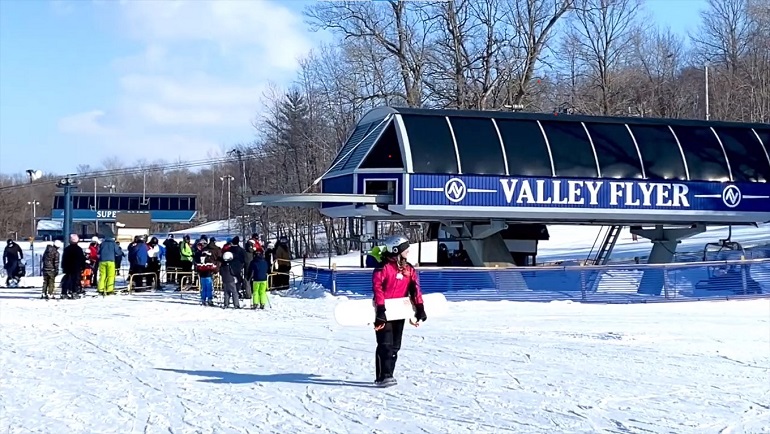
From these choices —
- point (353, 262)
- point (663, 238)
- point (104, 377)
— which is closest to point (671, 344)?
point (104, 377)

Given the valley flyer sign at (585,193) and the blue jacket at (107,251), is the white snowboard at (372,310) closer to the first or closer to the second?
the valley flyer sign at (585,193)

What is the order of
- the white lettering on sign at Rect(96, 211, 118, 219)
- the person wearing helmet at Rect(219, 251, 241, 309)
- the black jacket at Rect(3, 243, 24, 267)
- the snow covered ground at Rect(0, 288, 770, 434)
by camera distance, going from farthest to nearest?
the white lettering on sign at Rect(96, 211, 118, 219)
the black jacket at Rect(3, 243, 24, 267)
the person wearing helmet at Rect(219, 251, 241, 309)
the snow covered ground at Rect(0, 288, 770, 434)

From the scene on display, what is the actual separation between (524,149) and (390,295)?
15.8 m

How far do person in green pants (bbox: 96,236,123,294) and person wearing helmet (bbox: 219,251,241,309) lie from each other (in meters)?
4.32

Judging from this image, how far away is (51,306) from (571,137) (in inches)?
557

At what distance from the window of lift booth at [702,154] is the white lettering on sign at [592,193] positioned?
0.76 m

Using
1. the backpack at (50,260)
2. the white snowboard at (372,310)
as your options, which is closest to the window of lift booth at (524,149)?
the backpack at (50,260)

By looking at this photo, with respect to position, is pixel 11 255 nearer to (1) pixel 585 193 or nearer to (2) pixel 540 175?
(2) pixel 540 175

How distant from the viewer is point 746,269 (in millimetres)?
23234

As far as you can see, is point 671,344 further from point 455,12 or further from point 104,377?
point 455,12

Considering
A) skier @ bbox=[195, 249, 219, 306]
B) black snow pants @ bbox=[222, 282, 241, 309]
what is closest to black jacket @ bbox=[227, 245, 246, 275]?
black snow pants @ bbox=[222, 282, 241, 309]

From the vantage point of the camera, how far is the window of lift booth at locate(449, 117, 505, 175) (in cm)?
2520

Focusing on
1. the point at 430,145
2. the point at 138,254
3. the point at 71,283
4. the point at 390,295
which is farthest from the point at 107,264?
the point at 390,295

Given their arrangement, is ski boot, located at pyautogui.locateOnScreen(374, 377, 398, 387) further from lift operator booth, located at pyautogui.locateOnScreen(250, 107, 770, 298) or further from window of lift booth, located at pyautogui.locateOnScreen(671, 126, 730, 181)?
window of lift booth, located at pyautogui.locateOnScreen(671, 126, 730, 181)
